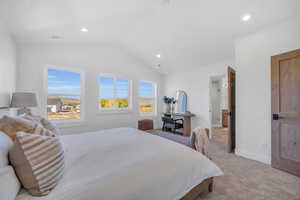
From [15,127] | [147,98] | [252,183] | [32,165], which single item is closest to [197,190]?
[252,183]

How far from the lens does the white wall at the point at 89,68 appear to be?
3088 mm

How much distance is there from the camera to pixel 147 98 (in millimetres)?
5441

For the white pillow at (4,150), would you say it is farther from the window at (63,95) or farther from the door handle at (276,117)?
the door handle at (276,117)

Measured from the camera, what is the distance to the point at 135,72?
4.90 meters

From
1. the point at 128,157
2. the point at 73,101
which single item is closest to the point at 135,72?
the point at 73,101

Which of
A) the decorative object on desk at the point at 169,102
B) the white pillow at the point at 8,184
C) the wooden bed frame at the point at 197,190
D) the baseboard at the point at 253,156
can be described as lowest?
the baseboard at the point at 253,156

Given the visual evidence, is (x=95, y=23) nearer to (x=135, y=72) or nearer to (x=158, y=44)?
(x=158, y=44)

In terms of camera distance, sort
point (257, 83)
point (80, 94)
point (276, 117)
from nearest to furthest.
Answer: point (276, 117) < point (257, 83) < point (80, 94)

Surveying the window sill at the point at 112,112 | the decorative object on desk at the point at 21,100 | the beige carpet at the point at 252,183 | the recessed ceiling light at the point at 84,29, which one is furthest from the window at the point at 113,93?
the beige carpet at the point at 252,183

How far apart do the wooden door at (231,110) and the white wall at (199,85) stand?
784 mm

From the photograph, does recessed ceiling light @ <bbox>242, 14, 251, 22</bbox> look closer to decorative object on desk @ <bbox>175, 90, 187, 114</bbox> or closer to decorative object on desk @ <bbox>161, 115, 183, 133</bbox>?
decorative object on desk @ <bbox>175, 90, 187, 114</bbox>

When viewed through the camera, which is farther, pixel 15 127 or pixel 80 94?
pixel 80 94

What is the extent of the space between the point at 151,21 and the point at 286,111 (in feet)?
10.1

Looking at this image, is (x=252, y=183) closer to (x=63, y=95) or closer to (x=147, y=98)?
(x=147, y=98)
